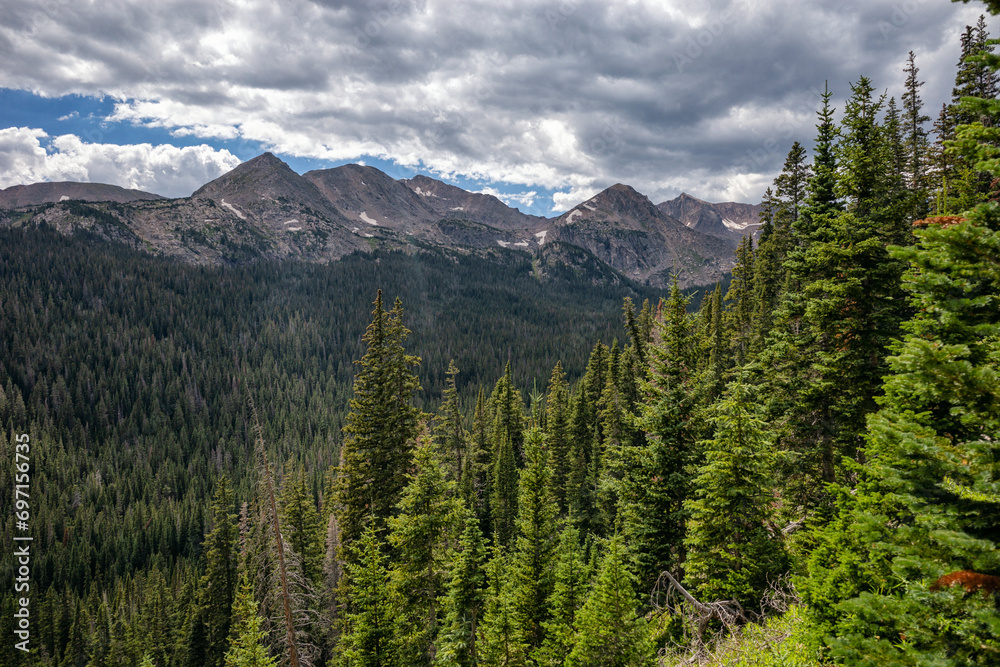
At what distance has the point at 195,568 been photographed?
81250mm

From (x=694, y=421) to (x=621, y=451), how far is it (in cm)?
318

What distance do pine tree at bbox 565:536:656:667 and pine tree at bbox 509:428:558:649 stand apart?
6116 mm

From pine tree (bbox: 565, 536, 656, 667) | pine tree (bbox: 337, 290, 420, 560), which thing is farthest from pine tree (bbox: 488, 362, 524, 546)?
pine tree (bbox: 565, 536, 656, 667)

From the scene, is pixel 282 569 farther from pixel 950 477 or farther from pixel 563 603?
pixel 950 477

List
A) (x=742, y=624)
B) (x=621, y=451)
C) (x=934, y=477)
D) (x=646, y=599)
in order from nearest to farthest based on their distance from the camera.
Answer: (x=934, y=477) → (x=742, y=624) → (x=646, y=599) → (x=621, y=451)

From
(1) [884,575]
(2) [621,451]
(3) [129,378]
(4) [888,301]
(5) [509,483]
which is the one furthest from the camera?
(3) [129,378]

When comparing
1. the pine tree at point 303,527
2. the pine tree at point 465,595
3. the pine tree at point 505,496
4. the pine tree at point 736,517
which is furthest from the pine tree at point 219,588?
the pine tree at point 736,517

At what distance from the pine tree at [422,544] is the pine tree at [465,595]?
2.60 ft

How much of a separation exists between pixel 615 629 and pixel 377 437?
1439cm

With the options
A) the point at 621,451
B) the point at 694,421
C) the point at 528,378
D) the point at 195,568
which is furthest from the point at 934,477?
the point at 528,378

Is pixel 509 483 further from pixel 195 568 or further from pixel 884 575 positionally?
pixel 195 568

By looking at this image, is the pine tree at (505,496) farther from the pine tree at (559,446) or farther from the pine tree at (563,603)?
the pine tree at (563,603)

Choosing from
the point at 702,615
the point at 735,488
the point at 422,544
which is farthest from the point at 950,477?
the point at 422,544

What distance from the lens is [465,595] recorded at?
18.8 metres
